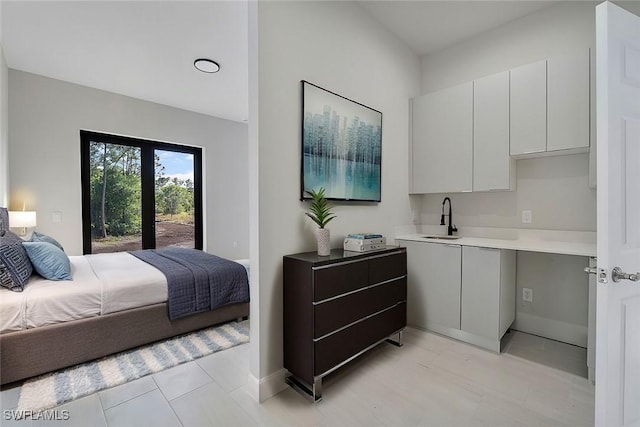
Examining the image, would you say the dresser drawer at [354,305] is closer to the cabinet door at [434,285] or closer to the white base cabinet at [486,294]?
the cabinet door at [434,285]

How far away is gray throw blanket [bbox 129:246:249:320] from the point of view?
245 cm

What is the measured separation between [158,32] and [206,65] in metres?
0.65

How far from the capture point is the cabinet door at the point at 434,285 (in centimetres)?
249

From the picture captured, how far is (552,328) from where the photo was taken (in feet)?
8.27

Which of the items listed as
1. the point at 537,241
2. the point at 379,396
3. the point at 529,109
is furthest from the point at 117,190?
the point at 537,241

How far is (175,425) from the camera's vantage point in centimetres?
150

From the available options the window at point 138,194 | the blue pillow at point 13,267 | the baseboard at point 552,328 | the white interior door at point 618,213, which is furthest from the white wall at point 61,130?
the baseboard at point 552,328

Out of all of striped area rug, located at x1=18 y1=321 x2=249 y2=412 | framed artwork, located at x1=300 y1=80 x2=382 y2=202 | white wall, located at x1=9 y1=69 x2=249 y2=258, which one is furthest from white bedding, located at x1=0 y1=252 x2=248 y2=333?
white wall, located at x1=9 y1=69 x2=249 y2=258

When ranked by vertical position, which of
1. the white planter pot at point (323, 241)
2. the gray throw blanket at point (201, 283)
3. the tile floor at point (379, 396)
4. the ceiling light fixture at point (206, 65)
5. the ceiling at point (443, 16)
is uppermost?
the ceiling at point (443, 16)

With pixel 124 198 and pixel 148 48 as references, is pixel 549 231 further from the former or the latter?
pixel 124 198

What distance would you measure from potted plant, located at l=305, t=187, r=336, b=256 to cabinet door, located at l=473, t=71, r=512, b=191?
1.59m

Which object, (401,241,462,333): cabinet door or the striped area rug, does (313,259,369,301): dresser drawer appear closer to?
(401,241,462,333): cabinet door

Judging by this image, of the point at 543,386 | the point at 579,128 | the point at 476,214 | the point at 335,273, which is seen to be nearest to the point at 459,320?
the point at 543,386

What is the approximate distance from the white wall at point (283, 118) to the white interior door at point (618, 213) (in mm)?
1551
